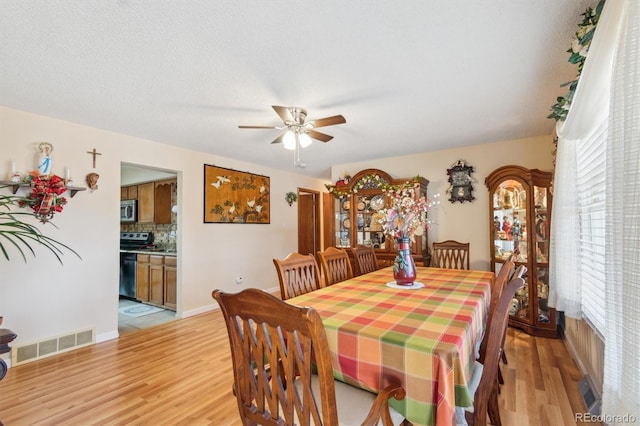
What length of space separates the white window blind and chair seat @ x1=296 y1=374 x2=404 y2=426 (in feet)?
4.86

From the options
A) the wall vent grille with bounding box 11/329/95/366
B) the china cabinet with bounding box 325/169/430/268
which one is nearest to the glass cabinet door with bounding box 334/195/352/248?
the china cabinet with bounding box 325/169/430/268

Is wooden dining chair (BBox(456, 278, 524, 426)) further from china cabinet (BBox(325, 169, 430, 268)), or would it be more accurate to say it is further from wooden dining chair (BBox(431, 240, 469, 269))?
china cabinet (BBox(325, 169, 430, 268))

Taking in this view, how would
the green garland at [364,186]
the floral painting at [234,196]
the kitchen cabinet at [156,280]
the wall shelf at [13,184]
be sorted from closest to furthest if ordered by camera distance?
1. the wall shelf at [13,184]
2. the kitchen cabinet at [156,280]
3. the floral painting at [234,196]
4. the green garland at [364,186]

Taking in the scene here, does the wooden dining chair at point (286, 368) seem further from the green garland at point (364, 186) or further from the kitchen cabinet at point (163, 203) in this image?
the kitchen cabinet at point (163, 203)

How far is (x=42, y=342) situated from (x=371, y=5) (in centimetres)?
392

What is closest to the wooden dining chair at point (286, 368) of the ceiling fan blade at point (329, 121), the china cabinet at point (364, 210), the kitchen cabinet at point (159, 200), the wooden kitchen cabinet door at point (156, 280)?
the ceiling fan blade at point (329, 121)

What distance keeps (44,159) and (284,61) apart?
2.57 m

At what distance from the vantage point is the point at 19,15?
4.92 ft

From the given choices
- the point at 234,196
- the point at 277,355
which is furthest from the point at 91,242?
the point at 277,355

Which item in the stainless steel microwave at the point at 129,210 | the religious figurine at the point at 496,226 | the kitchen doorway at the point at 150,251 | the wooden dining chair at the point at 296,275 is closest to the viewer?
the wooden dining chair at the point at 296,275

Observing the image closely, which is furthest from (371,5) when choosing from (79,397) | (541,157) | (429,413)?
(541,157)

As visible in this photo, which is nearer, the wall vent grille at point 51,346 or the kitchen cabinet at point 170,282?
the wall vent grille at point 51,346

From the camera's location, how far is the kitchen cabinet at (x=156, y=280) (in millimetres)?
4195

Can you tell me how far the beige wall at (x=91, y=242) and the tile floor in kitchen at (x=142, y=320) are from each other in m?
0.26
